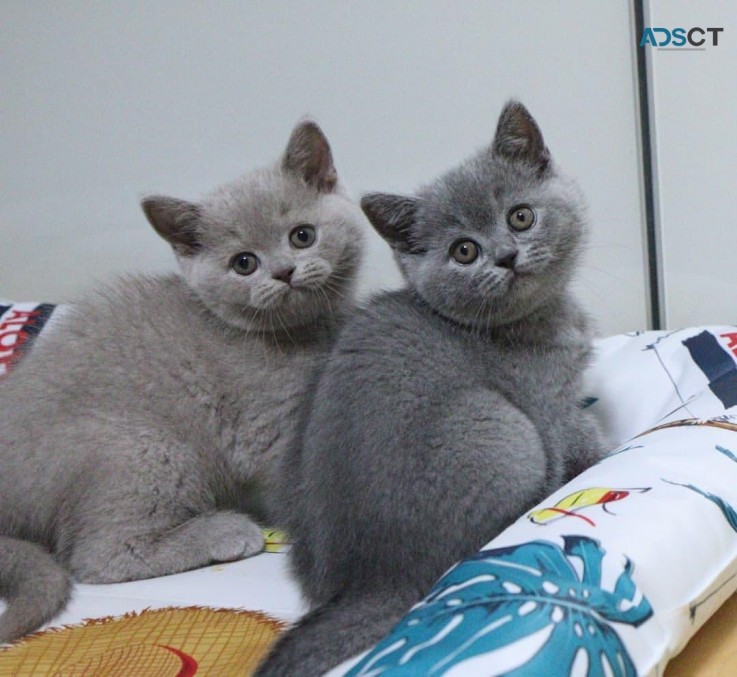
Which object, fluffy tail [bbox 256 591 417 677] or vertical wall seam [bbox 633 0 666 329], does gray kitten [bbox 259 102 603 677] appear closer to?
fluffy tail [bbox 256 591 417 677]

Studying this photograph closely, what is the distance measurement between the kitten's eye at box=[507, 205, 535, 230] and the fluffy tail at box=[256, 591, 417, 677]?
1.79 ft

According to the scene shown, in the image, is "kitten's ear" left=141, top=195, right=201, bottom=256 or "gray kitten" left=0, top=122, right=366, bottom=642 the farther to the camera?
"kitten's ear" left=141, top=195, right=201, bottom=256

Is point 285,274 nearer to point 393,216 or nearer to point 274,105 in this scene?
point 393,216

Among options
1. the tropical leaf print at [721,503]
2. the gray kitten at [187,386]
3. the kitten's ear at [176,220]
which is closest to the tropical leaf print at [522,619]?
the tropical leaf print at [721,503]

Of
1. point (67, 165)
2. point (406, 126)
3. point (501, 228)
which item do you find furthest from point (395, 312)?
point (67, 165)

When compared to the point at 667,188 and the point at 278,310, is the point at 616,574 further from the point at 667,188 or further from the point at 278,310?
the point at 667,188

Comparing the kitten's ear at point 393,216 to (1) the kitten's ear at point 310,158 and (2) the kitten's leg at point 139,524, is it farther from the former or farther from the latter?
(2) the kitten's leg at point 139,524

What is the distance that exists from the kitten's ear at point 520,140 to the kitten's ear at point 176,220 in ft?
1.77

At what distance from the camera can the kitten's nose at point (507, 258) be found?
124cm

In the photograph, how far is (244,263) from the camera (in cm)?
150

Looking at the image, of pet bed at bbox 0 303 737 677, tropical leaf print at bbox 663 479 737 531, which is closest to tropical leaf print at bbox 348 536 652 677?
pet bed at bbox 0 303 737 677

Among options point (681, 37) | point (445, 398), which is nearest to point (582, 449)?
point (445, 398)

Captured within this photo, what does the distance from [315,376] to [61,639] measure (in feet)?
1.80

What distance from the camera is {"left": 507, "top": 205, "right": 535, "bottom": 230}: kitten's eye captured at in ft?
4.19
